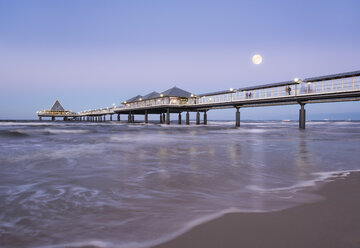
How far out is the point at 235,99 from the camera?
35.1m

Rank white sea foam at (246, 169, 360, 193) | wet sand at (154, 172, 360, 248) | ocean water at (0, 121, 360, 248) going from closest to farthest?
wet sand at (154, 172, 360, 248) → ocean water at (0, 121, 360, 248) → white sea foam at (246, 169, 360, 193)

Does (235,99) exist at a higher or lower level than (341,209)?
higher

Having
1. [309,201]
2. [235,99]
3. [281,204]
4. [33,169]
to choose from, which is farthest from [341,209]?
[235,99]

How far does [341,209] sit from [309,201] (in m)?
0.45

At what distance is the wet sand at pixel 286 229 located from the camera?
2375 millimetres

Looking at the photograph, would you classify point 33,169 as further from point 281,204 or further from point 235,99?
point 235,99

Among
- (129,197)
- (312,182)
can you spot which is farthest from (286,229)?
(312,182)

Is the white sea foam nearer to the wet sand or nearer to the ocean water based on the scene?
the ocean water

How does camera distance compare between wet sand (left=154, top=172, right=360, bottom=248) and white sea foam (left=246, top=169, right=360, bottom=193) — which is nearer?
wet sand (left=154, top=172, right=360, bottom=248)

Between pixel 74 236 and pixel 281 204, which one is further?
pixel 281 204

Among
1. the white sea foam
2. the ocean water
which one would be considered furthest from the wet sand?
the white sea foam

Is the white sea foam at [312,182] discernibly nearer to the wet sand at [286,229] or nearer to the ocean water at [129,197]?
the ocean water at [129,197]

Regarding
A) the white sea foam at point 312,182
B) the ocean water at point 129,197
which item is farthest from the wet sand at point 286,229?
the white sea foam at point 312,182

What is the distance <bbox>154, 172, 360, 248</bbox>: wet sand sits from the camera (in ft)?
7.79
